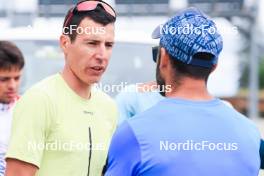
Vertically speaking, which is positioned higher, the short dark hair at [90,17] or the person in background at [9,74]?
the short dark hair at [90,17]

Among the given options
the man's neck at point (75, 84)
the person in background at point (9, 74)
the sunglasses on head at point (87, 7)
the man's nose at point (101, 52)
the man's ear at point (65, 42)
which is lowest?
the person in background at point (9, 74)

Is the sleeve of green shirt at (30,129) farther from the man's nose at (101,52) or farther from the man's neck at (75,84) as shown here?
the man's nose at (101,52)

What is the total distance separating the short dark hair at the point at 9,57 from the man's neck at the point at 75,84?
1159mm

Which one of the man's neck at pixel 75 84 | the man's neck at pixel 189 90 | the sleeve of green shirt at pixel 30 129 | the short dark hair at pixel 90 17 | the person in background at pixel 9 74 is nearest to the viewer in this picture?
the man's neck at pixel 189 90

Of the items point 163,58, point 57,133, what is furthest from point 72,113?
point 163,58

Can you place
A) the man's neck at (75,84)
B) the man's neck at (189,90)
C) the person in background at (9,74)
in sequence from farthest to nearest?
the person in background at (9,74) → the man's neck at (75,84) → the man's neck at (189,90)

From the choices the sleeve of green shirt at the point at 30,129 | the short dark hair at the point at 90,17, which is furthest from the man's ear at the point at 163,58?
the short dark hair at the point at 90,17

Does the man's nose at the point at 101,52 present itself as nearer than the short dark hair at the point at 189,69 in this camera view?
No

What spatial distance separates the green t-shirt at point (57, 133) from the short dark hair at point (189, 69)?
2.48ft

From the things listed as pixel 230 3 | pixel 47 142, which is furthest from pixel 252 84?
pixel 47 142

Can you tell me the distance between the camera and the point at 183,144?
2719 millimetres

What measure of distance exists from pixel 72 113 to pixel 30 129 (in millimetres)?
243

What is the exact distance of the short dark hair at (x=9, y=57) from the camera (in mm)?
4746

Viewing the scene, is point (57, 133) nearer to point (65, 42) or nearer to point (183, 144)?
point (65, 42)
